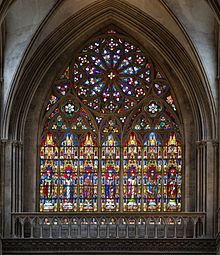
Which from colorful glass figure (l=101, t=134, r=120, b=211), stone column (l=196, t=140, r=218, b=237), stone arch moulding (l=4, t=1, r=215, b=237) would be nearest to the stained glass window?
colorful glass figure (l=101, t=134, r=120, b=211)

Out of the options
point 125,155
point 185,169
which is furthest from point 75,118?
point 185,169

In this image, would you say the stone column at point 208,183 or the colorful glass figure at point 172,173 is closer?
the stone column at point 208,183

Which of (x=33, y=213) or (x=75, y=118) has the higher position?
(x=75, y=118)

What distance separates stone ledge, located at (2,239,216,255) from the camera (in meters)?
27.0

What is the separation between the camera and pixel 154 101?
97.0 ft

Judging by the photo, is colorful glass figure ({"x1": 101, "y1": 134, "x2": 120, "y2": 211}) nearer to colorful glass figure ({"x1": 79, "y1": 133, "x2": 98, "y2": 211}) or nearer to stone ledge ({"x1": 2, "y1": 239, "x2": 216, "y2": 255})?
colorful glass figure ({"x1": 79, "y1": 133, "x2": 98, "y2": 211})

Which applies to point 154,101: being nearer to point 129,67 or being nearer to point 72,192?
point 129,67

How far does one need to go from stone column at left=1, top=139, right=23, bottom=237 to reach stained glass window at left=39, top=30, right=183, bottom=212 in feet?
3.74

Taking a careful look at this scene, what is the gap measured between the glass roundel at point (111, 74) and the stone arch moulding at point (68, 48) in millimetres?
637

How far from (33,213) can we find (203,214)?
4803mm

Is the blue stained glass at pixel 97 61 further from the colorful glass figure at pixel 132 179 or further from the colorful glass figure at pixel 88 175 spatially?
the colorful glass figure at pixel 132 179

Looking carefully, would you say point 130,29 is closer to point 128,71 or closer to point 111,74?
point 128,71

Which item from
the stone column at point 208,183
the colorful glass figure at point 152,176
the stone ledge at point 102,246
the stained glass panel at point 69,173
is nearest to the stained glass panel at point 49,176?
the stained glass panel at point 69,173

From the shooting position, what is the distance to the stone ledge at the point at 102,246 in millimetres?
26953
